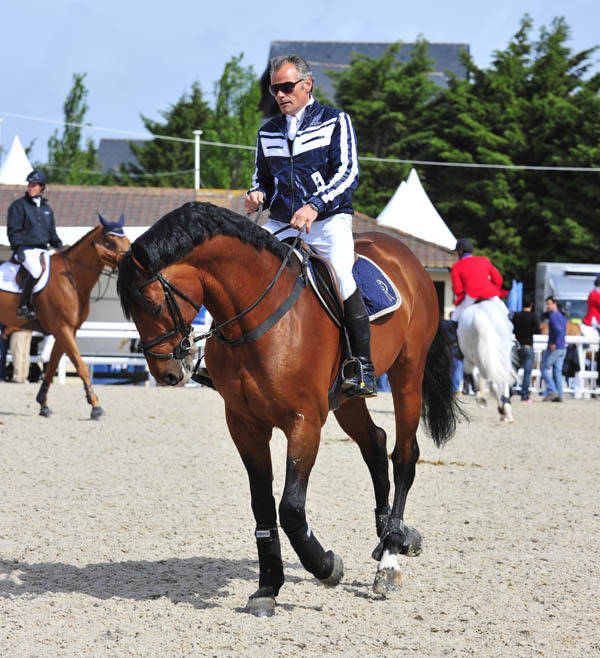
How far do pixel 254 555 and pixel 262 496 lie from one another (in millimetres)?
1199

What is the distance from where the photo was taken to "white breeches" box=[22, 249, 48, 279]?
45.6 feet

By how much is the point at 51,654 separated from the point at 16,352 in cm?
1661

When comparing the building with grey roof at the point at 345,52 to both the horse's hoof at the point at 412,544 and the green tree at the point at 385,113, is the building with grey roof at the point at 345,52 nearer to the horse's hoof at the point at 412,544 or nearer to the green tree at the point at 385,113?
the green tree at the point at 385,113

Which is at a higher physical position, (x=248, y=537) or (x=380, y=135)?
(x=380, y=135)

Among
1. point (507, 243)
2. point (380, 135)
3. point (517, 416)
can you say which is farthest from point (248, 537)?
point (380, 135)

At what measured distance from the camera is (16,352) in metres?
20.1

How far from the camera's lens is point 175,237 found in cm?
460

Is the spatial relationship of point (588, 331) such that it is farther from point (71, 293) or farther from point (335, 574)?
point (335, 574)

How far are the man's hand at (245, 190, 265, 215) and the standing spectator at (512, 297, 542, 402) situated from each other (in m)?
14.6

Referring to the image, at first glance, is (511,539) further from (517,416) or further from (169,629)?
(517,416)

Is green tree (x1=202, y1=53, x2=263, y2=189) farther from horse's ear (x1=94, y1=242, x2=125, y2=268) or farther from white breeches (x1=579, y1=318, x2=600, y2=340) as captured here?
horse's ear (x1=94, y1=242, x2=125, y2=268)

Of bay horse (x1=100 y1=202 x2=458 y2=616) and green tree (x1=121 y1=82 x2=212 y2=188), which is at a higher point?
green tree (x1=121 y1=82 x2=212 y2=188)

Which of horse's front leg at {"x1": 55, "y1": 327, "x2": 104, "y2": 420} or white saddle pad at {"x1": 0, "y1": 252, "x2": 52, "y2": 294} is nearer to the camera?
horse's front leg at {"x1": 55, "y1": 327, "x2": 104, "y2": 420}

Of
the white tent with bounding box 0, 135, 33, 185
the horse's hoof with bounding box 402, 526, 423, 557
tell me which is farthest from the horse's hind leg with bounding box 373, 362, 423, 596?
the white tent with bounding box 0, 135, 33, 185
